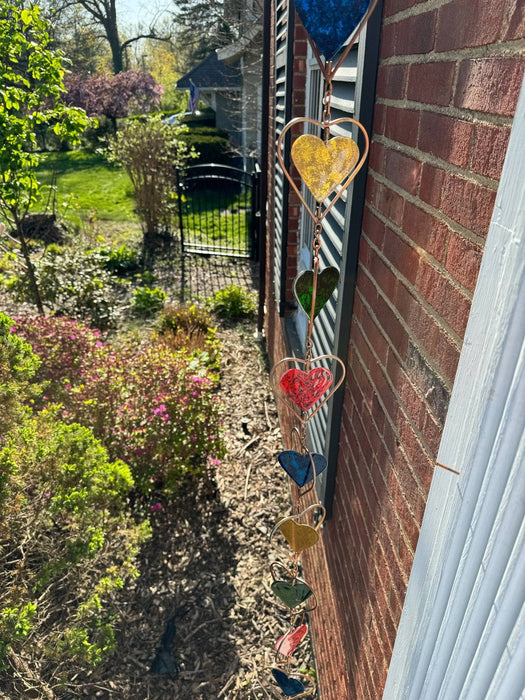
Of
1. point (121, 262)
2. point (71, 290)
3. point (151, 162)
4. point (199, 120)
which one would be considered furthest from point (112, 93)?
point (71, 290)

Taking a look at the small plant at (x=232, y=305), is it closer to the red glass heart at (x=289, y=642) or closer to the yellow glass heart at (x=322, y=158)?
the red glass heart at (x=289, y=642)

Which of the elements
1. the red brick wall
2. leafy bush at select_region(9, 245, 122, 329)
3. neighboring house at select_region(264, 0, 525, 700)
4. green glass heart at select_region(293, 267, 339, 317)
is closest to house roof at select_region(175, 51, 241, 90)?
leafy bush at select_region(9, 245, 122, 329)

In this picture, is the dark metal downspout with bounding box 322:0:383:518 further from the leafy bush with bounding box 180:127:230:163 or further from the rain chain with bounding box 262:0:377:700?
the leafy bush with bounding box 180:127:230:163

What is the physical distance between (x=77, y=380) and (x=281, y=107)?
2633mm

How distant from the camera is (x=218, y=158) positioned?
1628cm

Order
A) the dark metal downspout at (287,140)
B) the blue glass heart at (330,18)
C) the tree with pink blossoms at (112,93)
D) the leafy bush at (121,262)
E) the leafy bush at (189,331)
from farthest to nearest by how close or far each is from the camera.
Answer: the tree with pink blossoms at (112,93) < the leafy bush at (121,262) < the leafy bush at (189,331) < the dark metal downspout at (287,140) < the blue glass heart at (330,18)

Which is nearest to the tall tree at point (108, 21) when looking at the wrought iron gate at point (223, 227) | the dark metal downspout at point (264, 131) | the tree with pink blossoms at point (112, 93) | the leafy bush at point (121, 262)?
the tree with pink blossoms at point (112, 93)

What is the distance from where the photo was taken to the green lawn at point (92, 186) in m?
11.8

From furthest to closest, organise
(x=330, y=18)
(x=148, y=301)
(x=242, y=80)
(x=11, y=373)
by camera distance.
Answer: (x=242, y=80) → (x=148, y=301) → (x=11, y=373) → (x=330, y=18)

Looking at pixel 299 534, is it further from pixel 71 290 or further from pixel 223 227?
pixel 223 227

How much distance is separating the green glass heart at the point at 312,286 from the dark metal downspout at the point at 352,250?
314 mm

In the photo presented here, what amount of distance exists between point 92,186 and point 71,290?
10.3 m

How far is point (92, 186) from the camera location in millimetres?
15461

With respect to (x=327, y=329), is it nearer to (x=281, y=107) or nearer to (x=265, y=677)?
(x=265, y=677)
